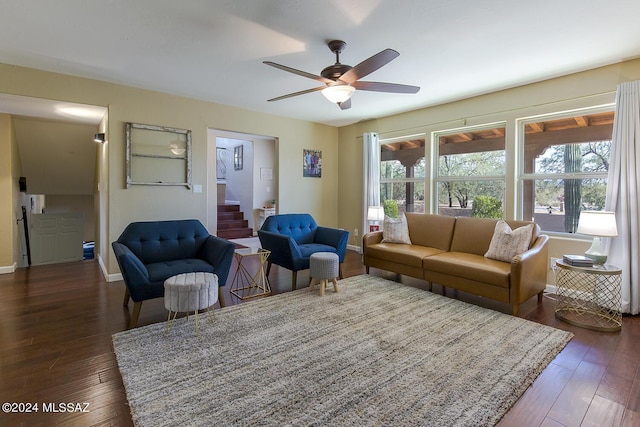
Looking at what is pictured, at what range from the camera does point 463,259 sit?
11.4ft

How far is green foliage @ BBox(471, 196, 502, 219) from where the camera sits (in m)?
4.34

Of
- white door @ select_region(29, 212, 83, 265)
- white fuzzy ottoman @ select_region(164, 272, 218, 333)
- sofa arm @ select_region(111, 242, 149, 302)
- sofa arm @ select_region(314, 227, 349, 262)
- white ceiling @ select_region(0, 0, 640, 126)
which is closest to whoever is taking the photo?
white ceiling @ select_region(0, 0, 640, 126)

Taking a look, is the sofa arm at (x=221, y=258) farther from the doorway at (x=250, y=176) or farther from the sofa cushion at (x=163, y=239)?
the doorway at (x=250, y=176)

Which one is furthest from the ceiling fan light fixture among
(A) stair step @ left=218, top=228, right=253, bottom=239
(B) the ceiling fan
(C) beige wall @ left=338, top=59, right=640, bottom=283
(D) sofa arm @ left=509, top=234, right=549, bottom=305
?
Answer: (A) stair step @ left=218, top=228, right=253, bottom=239

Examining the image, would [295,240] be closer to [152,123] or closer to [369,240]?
[369,240]

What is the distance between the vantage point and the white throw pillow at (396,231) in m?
4.39

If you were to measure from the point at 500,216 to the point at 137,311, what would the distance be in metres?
4.57

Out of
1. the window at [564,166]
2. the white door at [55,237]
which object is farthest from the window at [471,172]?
the white door at [55,237]

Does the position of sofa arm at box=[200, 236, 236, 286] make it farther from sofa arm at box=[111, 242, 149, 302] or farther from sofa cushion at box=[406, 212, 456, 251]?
sofa cushion at box=[406, 212, 456, 251]

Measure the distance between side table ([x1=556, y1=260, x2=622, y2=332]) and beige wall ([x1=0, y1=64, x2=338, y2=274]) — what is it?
4.23m

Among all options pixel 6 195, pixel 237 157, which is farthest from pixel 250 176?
pixel 6 195

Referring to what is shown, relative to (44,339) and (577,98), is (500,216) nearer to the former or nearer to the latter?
(577,98)

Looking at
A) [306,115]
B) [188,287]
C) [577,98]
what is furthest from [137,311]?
[577,98]

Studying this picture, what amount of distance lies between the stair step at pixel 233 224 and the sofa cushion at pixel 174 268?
434 cm
